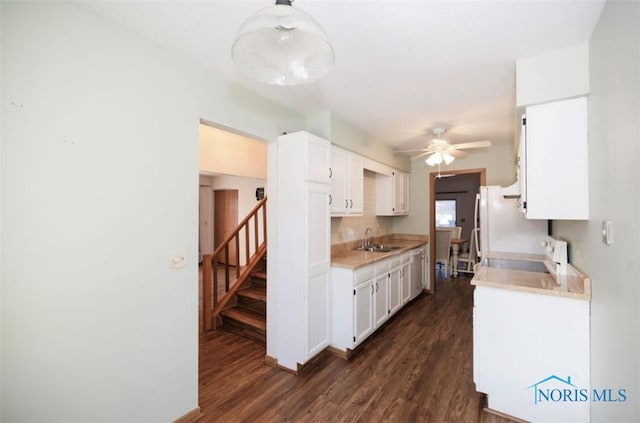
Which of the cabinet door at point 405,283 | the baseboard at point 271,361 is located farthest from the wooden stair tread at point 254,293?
the cabinet door at point 405,283

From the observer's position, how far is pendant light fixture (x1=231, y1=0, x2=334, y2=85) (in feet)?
3.56

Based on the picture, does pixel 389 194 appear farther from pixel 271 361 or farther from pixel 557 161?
pixel 271 361

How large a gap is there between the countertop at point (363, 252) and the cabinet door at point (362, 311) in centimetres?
25

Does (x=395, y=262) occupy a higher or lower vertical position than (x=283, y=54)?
lower

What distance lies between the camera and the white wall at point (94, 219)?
1.25m

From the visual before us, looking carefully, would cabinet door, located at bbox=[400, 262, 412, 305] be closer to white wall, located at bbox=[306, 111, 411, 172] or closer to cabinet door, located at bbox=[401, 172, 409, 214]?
cabinet door, located at bbox=[401, 172, 409, 214]

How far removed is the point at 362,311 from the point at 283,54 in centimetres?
253

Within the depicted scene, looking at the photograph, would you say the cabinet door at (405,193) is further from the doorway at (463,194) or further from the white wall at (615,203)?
the doorway at (463,194)

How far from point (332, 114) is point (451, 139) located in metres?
2.01

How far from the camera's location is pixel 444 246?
21.1 ft

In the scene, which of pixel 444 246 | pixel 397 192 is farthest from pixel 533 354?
pixel 444 246

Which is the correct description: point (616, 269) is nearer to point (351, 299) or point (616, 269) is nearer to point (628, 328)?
point (628, 328)

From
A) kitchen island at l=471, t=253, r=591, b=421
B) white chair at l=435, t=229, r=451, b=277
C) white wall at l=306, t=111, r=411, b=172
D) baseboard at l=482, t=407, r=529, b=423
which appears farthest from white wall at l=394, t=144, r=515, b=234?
baseboard at l=482, t=407, r=529, b=423

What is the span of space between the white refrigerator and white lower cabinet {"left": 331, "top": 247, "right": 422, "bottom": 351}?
1281mm
